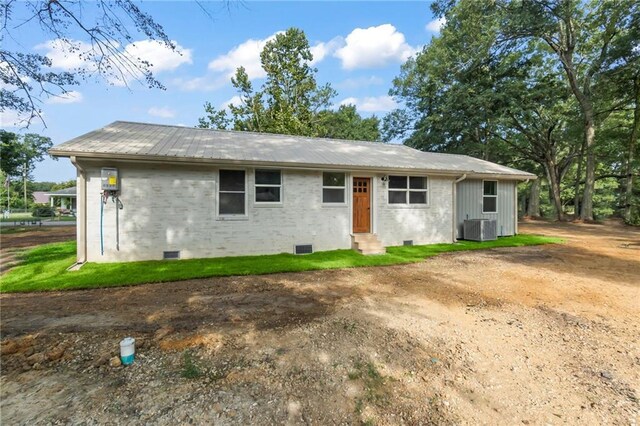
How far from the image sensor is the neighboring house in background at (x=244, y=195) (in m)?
7.38

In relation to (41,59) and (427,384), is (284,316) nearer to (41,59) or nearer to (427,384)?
(427,384)

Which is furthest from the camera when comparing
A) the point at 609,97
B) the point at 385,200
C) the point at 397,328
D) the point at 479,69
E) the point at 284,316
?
the point at 479,69

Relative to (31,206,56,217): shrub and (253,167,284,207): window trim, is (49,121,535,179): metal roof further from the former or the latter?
(31,206,56,217): shrub

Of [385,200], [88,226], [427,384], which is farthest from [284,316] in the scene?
[385,200]

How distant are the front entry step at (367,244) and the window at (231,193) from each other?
12.0 feet

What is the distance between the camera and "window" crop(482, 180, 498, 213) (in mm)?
12570

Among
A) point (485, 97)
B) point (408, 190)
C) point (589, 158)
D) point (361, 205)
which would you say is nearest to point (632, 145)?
point (589, 158)

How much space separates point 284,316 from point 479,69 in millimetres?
21338

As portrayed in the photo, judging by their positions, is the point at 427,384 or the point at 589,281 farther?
the point at 589,281

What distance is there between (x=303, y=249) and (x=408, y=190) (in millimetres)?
4469

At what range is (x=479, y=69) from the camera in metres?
19.1

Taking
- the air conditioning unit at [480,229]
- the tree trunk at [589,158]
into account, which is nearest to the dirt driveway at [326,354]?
the air conditioning unit at [480,229]

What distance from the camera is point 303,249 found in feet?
29.7

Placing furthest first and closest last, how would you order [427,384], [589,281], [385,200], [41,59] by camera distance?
[385,200], [589,281], [41,59], [427,384]
